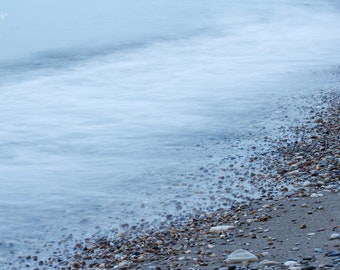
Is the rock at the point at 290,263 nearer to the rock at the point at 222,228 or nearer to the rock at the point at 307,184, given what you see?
the rock at the point at 222,228

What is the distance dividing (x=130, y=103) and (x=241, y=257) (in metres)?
8.71

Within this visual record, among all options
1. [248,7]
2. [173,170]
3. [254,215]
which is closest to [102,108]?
[173,170]

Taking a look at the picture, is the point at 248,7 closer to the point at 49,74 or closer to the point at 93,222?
the point at 49,74

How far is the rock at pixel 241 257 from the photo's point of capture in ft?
16.0

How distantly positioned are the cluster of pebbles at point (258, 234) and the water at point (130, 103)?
19.8 inches

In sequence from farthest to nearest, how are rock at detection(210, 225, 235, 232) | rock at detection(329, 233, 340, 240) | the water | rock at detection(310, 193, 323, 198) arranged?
1. the water
2. rock at detection(310, 193, 323, 198)
3. rock at detection(210, 225, 235, 232)
4. rock at detection(329, 233, 340, 240)

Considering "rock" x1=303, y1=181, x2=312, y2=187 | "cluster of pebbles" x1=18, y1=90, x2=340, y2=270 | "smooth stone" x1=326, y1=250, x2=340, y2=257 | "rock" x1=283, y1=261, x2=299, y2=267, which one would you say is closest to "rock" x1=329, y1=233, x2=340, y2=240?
"cluster of pebbles" x1=18, y1=90, x2=340, y2=270

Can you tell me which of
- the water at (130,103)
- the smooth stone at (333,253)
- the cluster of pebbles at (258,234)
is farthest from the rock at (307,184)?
the smooth stone at (333,253)

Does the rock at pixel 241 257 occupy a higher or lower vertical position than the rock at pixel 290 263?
lower

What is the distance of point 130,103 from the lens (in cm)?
1340

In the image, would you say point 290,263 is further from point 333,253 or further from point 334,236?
point 334,236

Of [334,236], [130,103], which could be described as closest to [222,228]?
[334,236]

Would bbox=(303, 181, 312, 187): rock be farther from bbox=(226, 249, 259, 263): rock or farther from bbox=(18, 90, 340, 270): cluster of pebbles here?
bbox=(226, 249, 259, 263): rock

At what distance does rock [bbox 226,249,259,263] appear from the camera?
16.0ft
